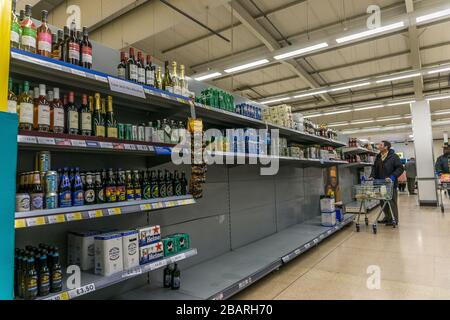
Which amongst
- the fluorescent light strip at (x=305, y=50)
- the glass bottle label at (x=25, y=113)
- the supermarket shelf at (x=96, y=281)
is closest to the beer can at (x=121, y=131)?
the glass bottle label at (x=25, y=113)

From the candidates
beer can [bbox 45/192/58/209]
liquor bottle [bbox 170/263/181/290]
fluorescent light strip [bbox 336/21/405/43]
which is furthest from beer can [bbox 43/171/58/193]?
fluorescent light strip [bbox 336/21/405/43]

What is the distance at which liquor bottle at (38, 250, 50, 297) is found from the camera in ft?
4.85

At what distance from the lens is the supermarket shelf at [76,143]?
4.75 ft

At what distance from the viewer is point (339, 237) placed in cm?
513

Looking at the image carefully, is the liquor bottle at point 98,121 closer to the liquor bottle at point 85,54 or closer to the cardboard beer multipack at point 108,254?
the liquor bottle at point 85,54

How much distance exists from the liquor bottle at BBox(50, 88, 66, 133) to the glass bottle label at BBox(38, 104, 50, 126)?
0.04 metres

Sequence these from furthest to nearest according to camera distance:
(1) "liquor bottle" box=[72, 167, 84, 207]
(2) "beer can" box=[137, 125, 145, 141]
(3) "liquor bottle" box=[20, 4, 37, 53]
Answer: (2) "beer can" box=[137, 125, 145, 141]
(1) "liquor bottle" box=[72, 167, 84, 207]
(3) "liquor bottle" box=[20, 4, 37, 53]

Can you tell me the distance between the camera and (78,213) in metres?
1.59

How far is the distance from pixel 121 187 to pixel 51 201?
45 cm

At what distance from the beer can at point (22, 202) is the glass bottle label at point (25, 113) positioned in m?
0.38

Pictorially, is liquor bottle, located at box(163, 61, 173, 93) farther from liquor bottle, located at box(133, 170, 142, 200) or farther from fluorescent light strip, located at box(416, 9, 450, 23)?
fluorescent light strip, located at box(416, 9, 450, 23)

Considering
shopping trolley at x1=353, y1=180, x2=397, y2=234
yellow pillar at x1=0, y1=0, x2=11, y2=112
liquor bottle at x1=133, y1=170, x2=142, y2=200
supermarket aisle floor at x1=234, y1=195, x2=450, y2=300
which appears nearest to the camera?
yellow pillar at x1=0, y1=0, x2=11, y2=112

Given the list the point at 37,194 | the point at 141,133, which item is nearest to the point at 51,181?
the point at 37,194
